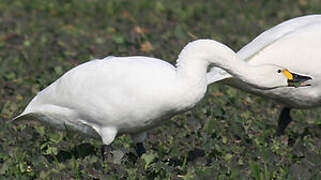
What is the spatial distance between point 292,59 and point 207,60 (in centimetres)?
104

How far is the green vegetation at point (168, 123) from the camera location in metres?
5.47

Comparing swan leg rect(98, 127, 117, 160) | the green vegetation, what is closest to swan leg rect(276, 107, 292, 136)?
the green vegetation

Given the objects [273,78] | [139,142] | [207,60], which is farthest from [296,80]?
[139,142]

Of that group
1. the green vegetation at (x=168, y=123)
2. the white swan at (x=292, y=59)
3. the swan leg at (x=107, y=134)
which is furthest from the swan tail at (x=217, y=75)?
the swan leg at (x=107, y=134)

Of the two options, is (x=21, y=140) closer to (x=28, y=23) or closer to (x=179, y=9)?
(x=28, y=23)

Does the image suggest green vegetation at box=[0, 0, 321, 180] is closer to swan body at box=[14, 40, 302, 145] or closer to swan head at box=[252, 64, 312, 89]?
swan body at box=[14, 40, 302, 145]

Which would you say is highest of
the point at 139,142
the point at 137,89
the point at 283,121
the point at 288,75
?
the point at 288,75

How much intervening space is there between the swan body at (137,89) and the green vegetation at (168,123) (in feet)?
0.85

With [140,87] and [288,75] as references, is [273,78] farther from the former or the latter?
[140,87]

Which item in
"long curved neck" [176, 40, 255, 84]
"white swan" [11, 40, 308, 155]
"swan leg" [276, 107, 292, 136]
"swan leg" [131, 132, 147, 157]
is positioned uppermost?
"long curved neck" [176, 40, 255, 84]

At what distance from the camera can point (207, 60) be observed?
16.8 feet

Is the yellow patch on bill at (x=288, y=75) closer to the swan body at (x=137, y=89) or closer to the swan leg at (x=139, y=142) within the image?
the swan body at (x=137, y=89)

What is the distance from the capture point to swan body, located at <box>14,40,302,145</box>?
505 cm

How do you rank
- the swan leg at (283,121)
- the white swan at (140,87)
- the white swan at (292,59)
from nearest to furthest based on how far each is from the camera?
1. the white swan at (140,87)
2. the white swan at (292,59)
3. the swan leg at (283,121)
